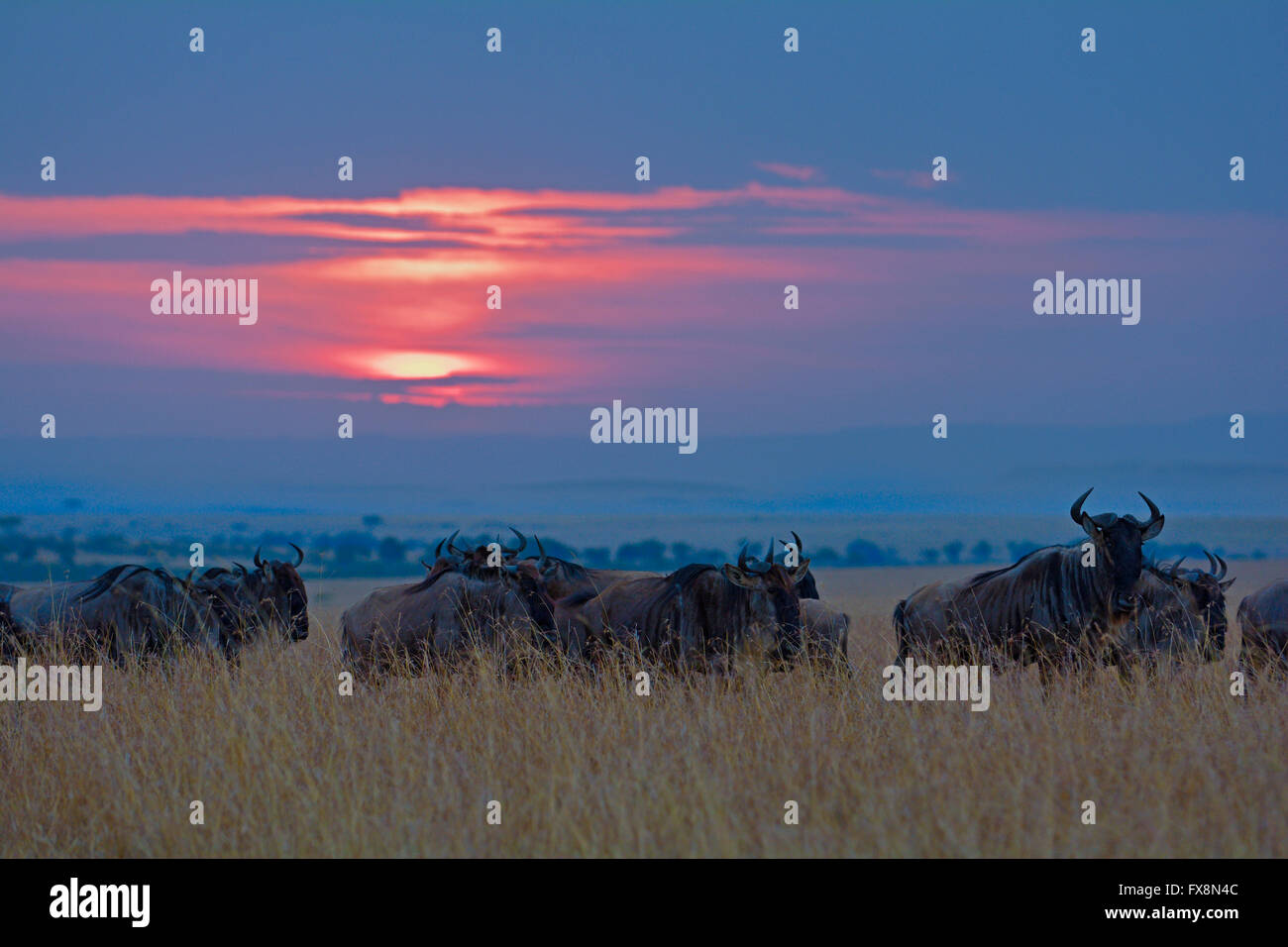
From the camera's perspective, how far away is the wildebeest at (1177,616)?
12078mm

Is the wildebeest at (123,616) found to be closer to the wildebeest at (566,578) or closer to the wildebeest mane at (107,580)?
the wildebeest mane at (107,580)

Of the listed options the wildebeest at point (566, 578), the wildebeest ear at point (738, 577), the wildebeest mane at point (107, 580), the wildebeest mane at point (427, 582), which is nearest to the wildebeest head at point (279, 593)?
the wildebeest mane at point (107, 580)

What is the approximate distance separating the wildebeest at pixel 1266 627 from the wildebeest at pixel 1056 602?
Result: 6.43ft

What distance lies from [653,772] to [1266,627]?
24.9 feet

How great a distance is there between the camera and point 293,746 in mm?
9156

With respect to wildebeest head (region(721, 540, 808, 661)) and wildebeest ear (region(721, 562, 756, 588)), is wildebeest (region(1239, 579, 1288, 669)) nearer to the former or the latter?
wildebeest head (region(721, 540, 808, 661))

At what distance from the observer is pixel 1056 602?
12.1 metres

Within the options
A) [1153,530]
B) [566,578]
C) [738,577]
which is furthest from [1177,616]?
[566,578]

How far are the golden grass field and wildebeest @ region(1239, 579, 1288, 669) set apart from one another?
1095 mm

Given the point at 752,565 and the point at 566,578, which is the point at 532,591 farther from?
the point at 752,565
